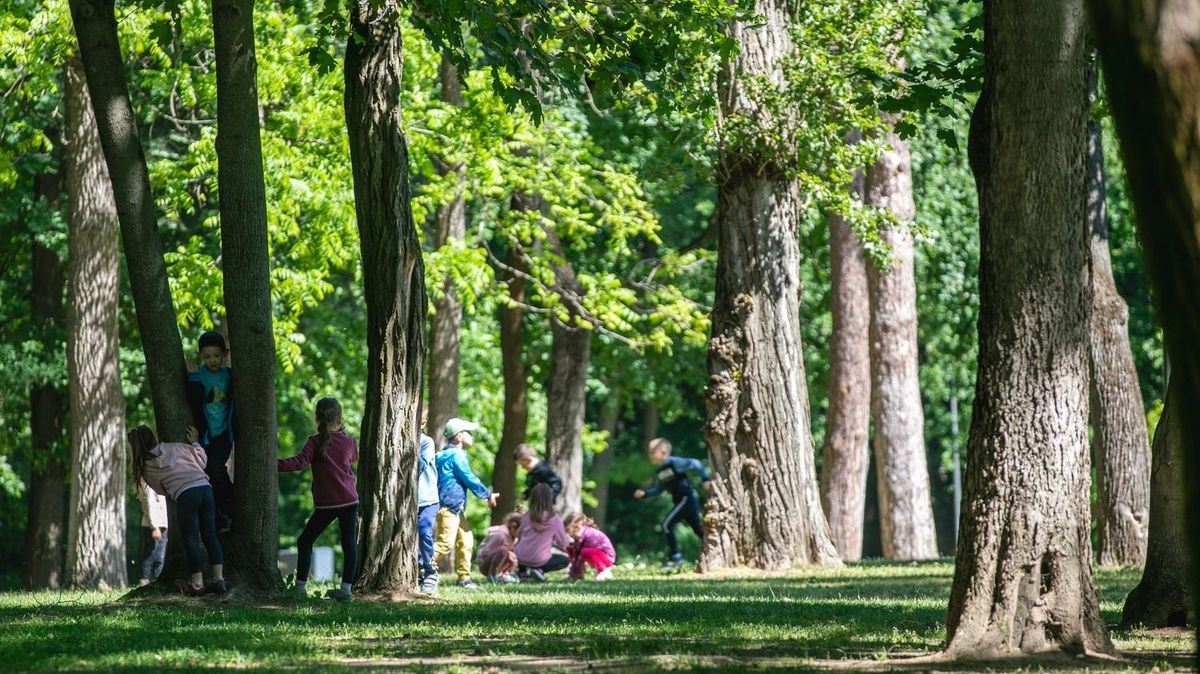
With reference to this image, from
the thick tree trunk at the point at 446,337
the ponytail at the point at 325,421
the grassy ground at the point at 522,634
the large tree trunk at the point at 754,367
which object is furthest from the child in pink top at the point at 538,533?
the ponytail at the point at 325,421

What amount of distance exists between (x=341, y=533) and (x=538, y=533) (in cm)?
597

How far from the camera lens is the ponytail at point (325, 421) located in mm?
12789

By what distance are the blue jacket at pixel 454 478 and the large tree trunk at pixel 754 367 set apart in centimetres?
270

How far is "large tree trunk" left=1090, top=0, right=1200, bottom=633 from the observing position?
4.43 metres

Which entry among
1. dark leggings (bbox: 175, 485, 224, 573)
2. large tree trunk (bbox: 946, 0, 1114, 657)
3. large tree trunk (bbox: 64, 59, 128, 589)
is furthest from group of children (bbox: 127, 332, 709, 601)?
large tree trunk (bbox: 946, 0, 1114, 657)

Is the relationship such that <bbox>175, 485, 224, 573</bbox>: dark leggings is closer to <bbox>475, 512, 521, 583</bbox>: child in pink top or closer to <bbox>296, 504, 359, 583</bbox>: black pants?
<bbox>296, 504, 359, 583</bbox>: black pants

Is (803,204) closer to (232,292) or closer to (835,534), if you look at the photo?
(835,534)

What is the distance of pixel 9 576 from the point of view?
38750 mm

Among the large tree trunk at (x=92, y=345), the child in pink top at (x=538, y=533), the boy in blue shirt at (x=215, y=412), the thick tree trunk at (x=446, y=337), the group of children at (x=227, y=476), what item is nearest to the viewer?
the group of children at (x=227, y=476)

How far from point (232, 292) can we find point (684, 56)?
17.6 ft

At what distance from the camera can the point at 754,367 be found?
702 inches

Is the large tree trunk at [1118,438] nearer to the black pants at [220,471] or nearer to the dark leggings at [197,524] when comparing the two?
the black pants at [220,471]

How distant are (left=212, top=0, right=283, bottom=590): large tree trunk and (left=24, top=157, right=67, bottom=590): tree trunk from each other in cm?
1478

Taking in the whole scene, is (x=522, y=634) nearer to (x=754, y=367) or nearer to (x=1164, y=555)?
(x=1164, y=555)
